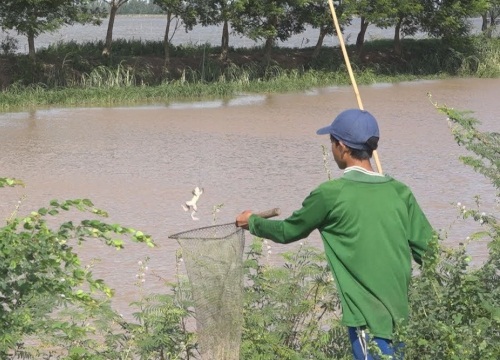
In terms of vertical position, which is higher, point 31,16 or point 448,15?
point 31,16

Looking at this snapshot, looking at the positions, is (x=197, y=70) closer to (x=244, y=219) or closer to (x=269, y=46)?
(x=269, y=46)

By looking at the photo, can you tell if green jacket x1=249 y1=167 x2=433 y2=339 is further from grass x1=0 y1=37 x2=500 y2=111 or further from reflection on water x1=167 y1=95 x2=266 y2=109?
grass x1=0 y1=37 x2=500 y2=111

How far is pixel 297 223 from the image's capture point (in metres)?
4.25

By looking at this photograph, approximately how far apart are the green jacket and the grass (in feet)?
60.6

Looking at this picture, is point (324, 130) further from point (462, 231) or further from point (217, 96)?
point (217, 96)

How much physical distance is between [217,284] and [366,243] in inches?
40.2

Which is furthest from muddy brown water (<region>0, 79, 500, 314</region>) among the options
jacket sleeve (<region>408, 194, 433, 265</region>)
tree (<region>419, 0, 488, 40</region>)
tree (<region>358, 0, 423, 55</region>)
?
tree (<region>419, 0, 488, 40</region>)

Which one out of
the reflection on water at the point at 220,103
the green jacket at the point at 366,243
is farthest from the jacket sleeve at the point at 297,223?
the reflection on water at the point at 220,103

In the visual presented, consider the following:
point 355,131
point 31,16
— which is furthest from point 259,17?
point 355,131

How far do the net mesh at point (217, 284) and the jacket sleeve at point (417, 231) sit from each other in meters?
0.88

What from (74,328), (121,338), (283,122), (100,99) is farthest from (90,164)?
(74,328)

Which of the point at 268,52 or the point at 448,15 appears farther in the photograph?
the point at 448,15

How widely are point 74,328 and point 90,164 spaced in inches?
419

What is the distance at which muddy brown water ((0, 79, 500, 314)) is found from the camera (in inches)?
426
